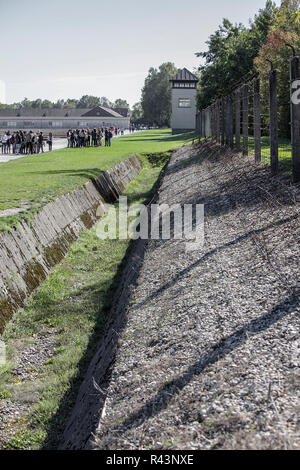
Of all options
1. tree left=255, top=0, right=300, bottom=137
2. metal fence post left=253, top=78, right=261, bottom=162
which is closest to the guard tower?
tree left=255, top=0, right=300, bottom=137

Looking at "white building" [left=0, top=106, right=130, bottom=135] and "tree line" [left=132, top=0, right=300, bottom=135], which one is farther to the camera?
"white building" [left=0, top=106, right=130, bottom=135]

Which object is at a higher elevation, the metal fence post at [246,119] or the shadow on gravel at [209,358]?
the metal fence post at [246,119]

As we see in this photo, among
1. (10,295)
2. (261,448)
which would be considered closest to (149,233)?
(10,295)

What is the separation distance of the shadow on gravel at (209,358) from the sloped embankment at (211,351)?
1 centimetres

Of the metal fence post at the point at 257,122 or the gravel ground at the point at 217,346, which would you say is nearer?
the gravel ground at the point at 217,346

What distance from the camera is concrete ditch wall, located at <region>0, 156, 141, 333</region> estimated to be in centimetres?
952

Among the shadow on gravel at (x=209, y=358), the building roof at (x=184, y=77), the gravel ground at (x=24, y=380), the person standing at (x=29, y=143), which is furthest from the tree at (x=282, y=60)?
the building roof at (x=184, y=77)

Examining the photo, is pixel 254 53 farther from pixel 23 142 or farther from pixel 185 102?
pixel 185 102

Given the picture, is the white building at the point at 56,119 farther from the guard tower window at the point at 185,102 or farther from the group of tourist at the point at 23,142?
the group of tourist at the point at 23,142

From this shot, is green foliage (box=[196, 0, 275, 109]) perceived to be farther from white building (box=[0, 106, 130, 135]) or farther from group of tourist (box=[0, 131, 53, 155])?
white building (box=[0, 106, 130, 135])

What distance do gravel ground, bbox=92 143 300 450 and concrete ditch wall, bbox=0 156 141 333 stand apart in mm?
1992

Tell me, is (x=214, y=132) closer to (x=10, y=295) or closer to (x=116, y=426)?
(x=10, y=295)

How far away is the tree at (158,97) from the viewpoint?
5886 inches

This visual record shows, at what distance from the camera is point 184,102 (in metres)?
79.4
